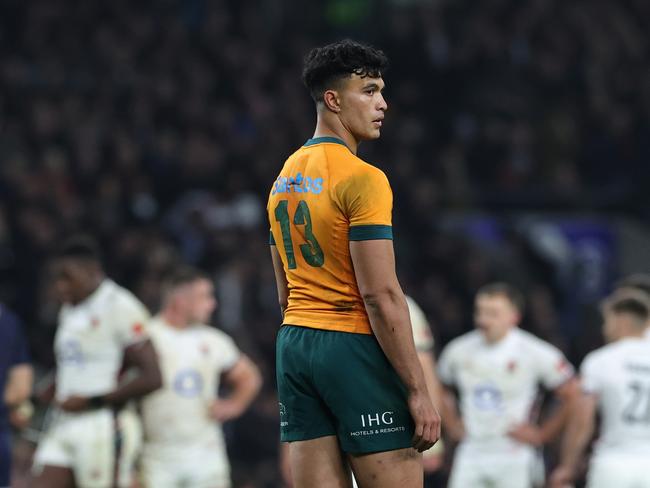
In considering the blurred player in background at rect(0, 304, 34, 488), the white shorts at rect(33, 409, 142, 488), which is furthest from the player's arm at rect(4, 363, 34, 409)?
the white shorts at rect(33, 409, 142, 488)

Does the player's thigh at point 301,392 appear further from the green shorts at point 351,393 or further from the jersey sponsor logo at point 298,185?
the jersey sponsor logo at point 298,185

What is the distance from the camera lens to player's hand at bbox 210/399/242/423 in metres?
8.29

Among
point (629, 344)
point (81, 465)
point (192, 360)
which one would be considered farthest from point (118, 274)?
point (629, 344)

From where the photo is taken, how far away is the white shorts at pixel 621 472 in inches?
270

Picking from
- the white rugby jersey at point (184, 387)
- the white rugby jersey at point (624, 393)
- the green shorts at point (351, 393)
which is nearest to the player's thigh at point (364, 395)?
the green shorts at point (351, 393)

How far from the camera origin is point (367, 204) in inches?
171

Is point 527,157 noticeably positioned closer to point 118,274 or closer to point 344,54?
point 118,274

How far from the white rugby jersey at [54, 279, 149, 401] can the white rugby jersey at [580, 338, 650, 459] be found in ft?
8.37

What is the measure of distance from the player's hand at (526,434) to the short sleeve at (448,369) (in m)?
0.67

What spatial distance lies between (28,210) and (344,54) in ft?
27.7

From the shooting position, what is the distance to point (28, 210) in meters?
12.4

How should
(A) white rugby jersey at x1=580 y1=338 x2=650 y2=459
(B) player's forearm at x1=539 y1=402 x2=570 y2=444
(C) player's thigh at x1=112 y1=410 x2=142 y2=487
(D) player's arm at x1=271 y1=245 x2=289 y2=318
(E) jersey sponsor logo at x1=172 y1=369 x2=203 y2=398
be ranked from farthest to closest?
(B) player's forearm at x1=539 y1=402 x2=570 y2=444, (E) jersey sponsor logo at x1=172 y1=369 x2=203 y2=398, (C) player's thigh at x1=112 y1=410 x2=142 y2=487, (A) white rugby jersey at x1=580 y1=338 x2=650 y2=459, (D) player's arm at x1=271 y1=245 x2=289 y2=318

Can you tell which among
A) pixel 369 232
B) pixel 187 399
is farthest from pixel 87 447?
pixel 369 232

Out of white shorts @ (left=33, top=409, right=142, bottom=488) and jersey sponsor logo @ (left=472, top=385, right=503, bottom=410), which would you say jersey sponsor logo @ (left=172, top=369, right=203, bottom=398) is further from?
jersey sponsor logo @ (left=472, top=385, right=503, bottom=410)
